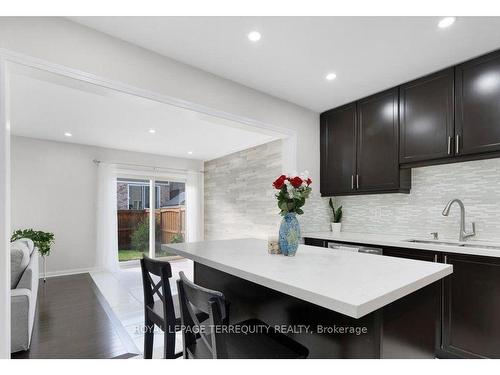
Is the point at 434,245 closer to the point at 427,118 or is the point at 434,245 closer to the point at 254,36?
the point at 427,118

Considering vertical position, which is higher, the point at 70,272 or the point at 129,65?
the point at 129,65

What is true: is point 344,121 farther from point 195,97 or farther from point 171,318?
point 171,318

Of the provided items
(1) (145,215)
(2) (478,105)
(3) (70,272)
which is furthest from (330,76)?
(3) (70,272)

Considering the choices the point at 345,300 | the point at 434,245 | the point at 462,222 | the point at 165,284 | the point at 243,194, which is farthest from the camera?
the point at 243,194

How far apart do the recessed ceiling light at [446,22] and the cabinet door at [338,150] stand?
1.35 metres

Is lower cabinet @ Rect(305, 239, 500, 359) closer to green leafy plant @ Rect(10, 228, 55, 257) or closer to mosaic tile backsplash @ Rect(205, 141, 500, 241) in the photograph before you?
mosaic tile backsplash @ Rect(205, 141, 500, 241)

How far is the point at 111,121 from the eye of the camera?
153 inches

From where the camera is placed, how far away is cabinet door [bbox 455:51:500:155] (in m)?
2.17

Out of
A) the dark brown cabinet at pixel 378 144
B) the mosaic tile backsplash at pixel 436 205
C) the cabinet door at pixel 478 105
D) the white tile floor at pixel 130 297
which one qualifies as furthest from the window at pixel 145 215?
the cabinet door at pixel 478 105

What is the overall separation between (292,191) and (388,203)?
2060 millimetres

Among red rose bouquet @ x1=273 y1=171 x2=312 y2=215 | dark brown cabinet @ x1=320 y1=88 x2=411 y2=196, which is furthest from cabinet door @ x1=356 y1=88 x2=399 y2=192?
red rose bouquet @ x1=273 y1=171 x2=312 y2=215

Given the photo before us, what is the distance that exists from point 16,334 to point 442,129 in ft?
13.1

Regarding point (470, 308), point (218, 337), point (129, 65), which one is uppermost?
point (129, 65)

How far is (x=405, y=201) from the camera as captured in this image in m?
3.03
